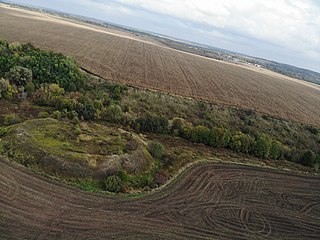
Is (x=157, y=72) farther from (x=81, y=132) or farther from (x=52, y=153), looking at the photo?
(x=52, y=153)

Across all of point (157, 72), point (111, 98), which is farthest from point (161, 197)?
point (157, 72)

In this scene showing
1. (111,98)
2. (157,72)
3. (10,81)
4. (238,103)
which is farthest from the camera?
(157,72)

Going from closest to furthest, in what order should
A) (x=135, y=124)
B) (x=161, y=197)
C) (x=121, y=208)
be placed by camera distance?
(x=121, y=208), (x=161, y=197), (x=135, y=124)

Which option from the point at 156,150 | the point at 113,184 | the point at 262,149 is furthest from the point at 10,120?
the point at 262,149

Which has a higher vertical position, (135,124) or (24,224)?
(135,124)

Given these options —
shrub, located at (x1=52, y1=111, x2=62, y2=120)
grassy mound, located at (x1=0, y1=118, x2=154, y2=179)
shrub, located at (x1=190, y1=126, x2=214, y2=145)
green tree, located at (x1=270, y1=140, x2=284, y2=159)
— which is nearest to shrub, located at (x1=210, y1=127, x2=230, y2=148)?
shrub, located at (x1=190, y1=126, x2=214, y2=145)

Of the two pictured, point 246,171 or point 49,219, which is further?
point 246,171

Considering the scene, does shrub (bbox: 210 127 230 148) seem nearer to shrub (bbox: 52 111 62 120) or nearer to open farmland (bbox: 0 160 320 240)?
open farmland (bbox: 0 160 320 240)
